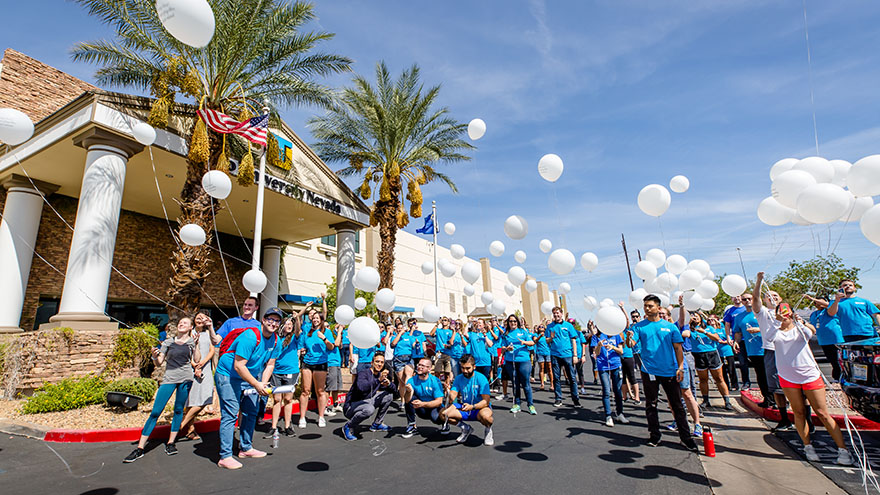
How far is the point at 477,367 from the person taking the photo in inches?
332

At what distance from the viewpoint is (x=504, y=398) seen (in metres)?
9.47

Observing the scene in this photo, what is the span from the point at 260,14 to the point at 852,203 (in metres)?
12.9

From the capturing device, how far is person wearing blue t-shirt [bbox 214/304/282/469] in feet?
15.0

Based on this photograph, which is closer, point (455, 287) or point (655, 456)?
point (655, 456)

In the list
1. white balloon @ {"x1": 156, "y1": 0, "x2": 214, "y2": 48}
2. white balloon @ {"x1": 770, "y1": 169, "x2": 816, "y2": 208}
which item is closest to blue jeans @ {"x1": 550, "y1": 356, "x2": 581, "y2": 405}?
white balloon @ {"x1": 770, "y1": 169, "x2": 816, "y2": 208}

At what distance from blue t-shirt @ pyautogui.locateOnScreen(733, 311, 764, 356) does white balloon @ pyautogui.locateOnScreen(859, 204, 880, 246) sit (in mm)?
2300

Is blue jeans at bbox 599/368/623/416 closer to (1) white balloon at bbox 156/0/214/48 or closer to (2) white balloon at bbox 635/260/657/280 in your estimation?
(2) white balloon at bbox 635/260/657/280

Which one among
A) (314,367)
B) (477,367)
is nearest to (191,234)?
(314,367)

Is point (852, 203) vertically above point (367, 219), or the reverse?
point (367, 219)

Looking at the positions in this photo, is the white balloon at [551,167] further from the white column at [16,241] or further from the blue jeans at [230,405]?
the white column at [16,241]

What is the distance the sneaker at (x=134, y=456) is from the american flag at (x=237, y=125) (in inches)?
288

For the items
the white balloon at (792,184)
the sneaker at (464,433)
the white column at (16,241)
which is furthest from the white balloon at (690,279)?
the white column at (16,241)

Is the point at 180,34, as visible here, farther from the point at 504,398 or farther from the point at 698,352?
Result: the point at 698,352

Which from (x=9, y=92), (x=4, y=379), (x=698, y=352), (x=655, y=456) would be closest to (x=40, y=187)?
(x=9, y=92)
